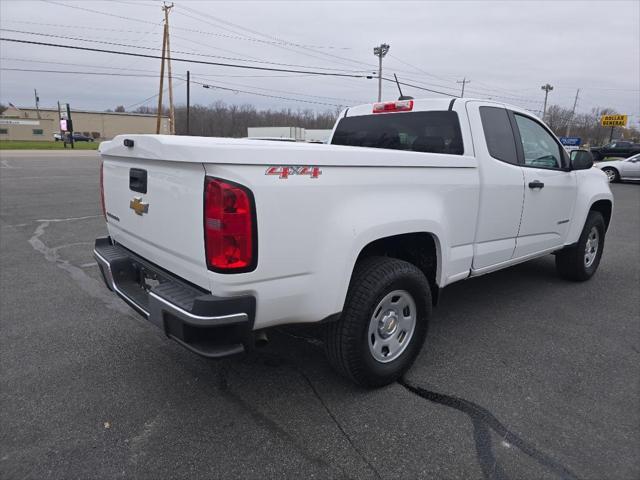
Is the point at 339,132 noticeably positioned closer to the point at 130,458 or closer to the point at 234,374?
the point at 234,374

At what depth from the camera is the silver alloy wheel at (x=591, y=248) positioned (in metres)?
5.48

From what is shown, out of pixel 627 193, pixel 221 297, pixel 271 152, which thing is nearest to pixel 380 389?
pixel 221 297

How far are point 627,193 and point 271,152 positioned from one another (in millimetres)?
17936

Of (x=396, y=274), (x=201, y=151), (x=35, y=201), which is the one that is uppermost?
(x=201, y=151)

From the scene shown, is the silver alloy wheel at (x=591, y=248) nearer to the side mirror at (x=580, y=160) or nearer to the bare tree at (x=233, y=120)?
the side mirror at (x=580, y=160)

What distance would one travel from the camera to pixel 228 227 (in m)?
2.20

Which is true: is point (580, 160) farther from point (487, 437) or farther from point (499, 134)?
point (487, 437)

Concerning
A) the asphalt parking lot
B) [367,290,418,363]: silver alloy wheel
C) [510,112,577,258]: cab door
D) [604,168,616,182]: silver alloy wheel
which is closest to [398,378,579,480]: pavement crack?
the asphalt parking lot

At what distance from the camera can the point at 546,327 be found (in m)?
4.12

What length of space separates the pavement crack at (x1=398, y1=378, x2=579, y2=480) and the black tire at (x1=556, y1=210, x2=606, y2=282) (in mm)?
3148

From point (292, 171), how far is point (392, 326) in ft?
4.34

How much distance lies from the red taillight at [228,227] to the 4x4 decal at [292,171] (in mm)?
172

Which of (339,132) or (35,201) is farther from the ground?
(339,132)

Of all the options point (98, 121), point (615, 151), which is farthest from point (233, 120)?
point (615, 151)
